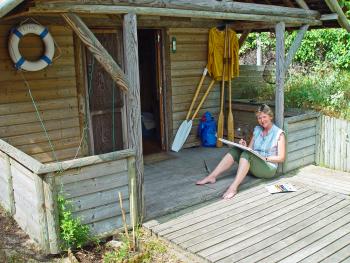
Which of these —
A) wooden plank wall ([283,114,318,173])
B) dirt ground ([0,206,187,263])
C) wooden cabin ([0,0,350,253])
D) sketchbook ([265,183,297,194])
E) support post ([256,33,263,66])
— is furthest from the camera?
support post ([256,33,263,66])

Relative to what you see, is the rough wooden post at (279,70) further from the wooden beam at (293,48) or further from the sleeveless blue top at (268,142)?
the sleeveless blue top at (268,142)

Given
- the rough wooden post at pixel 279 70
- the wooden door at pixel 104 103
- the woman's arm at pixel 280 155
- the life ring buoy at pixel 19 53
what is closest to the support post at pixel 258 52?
the rough wooden post at pixel 279 70

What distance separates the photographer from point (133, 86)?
445 centimetres

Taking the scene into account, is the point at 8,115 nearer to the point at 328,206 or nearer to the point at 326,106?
the point at 328,206

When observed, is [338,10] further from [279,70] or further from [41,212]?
[41,212]

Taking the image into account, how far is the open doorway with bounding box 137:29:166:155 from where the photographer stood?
7.70m

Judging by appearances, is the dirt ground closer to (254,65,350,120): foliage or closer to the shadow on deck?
the shadow on deck

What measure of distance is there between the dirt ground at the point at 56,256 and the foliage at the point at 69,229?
0.11 meters

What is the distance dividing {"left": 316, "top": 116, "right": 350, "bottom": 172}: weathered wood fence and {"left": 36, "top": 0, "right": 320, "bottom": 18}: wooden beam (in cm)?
176

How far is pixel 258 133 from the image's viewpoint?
596 centimetres

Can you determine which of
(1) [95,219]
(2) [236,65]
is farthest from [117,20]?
(1) [95,219]

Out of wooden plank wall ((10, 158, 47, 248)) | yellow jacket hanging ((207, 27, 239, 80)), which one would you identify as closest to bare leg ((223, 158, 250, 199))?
wooden plank wall ((10, 158, 47, 248))

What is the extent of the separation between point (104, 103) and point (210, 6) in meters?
2.37

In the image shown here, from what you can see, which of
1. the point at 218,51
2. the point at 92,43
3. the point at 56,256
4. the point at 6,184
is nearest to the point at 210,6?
the point at 92,43
